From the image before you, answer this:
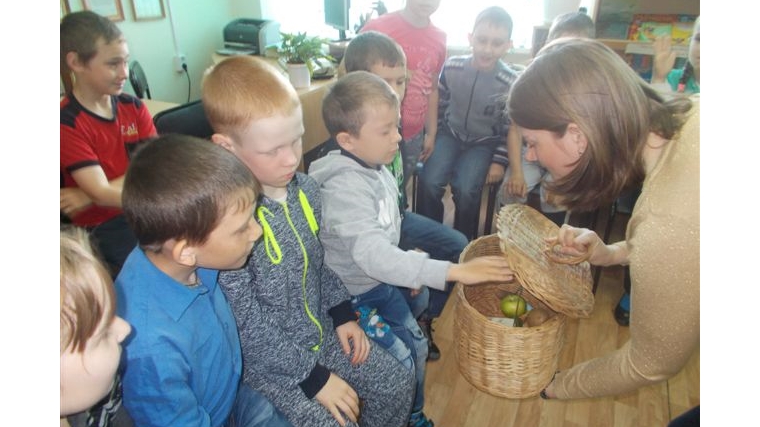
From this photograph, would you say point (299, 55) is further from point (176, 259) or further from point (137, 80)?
point (176, 259)

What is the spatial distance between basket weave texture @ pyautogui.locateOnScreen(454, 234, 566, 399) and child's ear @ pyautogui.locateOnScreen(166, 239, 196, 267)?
86 centimetres

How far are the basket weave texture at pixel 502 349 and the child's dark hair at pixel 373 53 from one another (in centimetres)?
73

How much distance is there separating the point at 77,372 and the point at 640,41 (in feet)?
9.22

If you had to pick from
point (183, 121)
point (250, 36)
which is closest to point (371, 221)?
point (183, 121)

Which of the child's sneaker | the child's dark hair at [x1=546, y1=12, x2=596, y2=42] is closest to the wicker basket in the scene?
the child's sneaker

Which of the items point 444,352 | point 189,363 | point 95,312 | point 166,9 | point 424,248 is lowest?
point 444,352

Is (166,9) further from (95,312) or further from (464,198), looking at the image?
(95,312)

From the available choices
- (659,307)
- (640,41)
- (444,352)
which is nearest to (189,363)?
(659,307)

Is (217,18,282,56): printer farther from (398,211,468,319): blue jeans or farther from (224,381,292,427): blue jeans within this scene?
(224,381,292,427): blue jeans

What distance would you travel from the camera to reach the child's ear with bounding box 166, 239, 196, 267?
2.61 feet

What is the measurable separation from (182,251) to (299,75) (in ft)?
6.07

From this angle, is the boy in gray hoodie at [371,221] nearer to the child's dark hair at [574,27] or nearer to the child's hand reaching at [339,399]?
the child's hand reaching at [339,399]

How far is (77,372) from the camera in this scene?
60cm

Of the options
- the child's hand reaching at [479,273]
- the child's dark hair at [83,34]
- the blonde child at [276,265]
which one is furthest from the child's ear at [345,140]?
the child's dark hair at [83,34]
